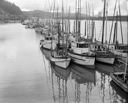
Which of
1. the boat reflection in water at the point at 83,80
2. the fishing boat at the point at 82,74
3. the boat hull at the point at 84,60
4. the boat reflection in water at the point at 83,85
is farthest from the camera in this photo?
the boat hull at the point at 84,60

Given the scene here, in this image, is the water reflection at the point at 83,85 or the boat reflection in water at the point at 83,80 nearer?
the water reflection at the point at 83,85

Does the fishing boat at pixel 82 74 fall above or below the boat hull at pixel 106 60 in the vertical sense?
below

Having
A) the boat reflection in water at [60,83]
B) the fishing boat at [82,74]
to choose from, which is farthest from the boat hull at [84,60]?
the boat reflection in water at [60,83]

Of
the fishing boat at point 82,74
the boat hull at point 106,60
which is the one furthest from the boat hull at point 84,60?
the boat hull at point 106,60

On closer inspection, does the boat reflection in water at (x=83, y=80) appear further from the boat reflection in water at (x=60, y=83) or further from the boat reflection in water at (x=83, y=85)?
the boat reflection in water at (x=60, y=83)

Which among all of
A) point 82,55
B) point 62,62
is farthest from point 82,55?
point 62,62

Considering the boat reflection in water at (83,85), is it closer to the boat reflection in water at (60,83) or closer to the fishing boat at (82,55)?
the boat reflection in water at (60,83)

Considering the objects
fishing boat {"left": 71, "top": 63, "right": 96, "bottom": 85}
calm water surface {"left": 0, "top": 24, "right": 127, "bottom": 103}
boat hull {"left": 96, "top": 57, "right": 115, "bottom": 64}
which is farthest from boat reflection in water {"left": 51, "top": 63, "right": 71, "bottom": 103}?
boat hull {"left": 96, "top": 57, "right": 115, "bottom": 64}

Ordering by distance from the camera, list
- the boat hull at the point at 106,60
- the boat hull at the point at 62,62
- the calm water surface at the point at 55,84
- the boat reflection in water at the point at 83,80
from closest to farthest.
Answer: the calm water surface at the point at 55,84
the boat reflection in water at the point at 83,80
the boat hull at the point at 62,62
the boat hull at the point at 106,60

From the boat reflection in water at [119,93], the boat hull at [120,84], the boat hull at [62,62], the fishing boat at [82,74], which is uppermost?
the boat hull at [62,62]

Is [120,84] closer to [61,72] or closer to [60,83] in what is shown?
[60,83]

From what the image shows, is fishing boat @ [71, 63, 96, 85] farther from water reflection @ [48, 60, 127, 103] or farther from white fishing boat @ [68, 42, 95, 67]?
white fishing boat @ [68, 42, 95, 67]

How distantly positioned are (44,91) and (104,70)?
321 inches

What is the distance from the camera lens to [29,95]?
1555cm
